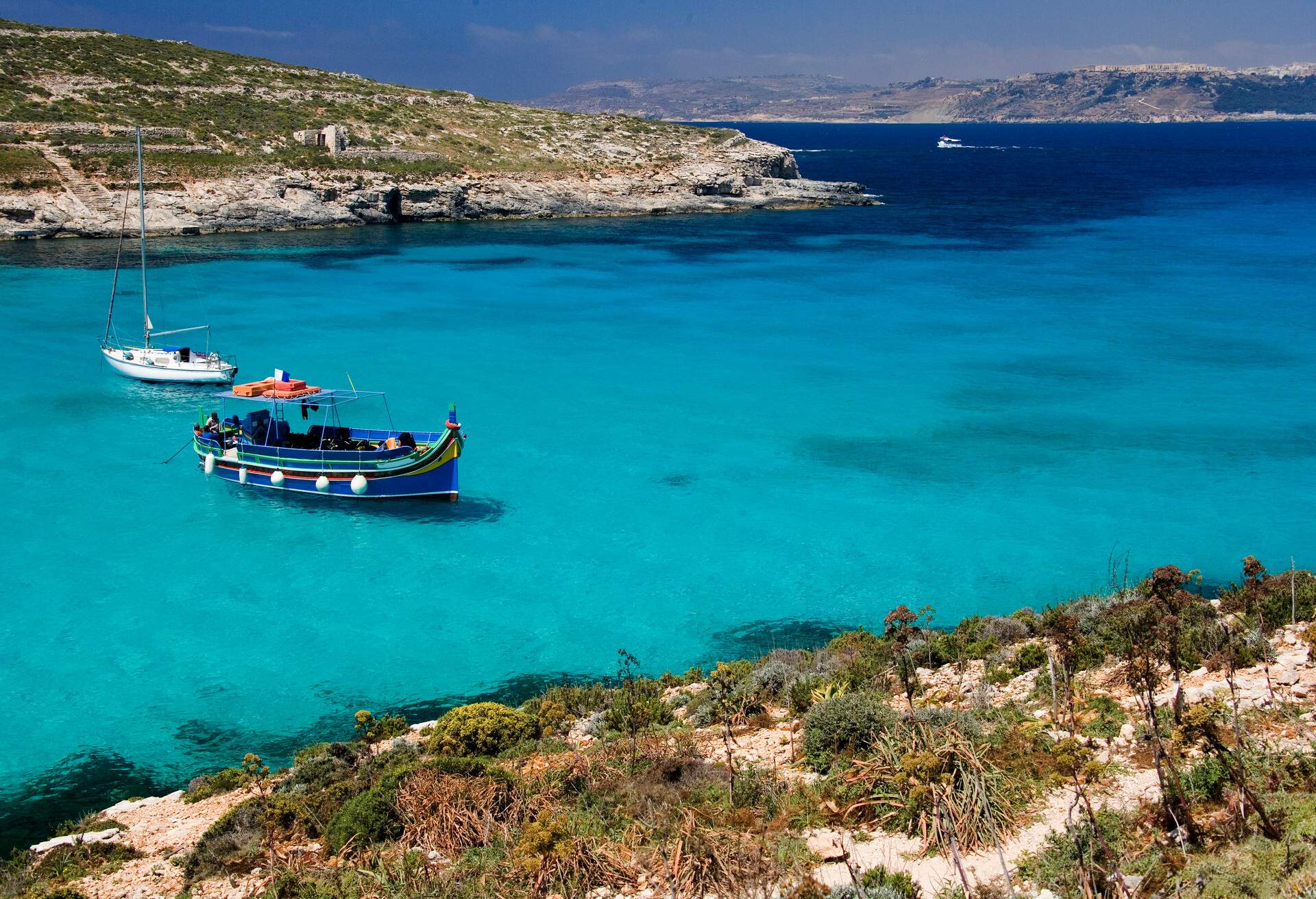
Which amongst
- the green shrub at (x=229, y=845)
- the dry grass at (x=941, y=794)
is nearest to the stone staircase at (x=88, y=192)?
the green shrub at (x=229, y=845)

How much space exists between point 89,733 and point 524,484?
10531 mm

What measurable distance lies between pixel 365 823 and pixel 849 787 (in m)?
4.26

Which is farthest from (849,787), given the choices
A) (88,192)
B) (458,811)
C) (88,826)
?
(88,192)

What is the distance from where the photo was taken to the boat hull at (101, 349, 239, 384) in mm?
29453

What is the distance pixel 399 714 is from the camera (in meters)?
12.8

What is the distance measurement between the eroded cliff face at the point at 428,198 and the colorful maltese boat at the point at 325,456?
38315 millimetres

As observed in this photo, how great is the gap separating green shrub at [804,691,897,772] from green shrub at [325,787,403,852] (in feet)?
12.7

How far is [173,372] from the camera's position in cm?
2970

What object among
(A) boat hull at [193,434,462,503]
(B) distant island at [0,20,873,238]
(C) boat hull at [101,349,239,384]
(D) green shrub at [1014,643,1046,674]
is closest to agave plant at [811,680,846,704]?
(D) green shrub at [1014,643,1046,674]

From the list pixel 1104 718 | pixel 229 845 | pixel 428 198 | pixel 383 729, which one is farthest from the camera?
pixel 428 198

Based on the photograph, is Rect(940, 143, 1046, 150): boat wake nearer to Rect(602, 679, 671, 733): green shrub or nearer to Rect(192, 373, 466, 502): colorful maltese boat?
Rect(192, 373, 466, 502): colorful maltese boat

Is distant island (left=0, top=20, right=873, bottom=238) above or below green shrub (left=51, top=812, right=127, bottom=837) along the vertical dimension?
above

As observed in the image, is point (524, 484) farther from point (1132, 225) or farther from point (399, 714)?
point (1132, 225)

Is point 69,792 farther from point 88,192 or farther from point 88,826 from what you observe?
point 88,192
